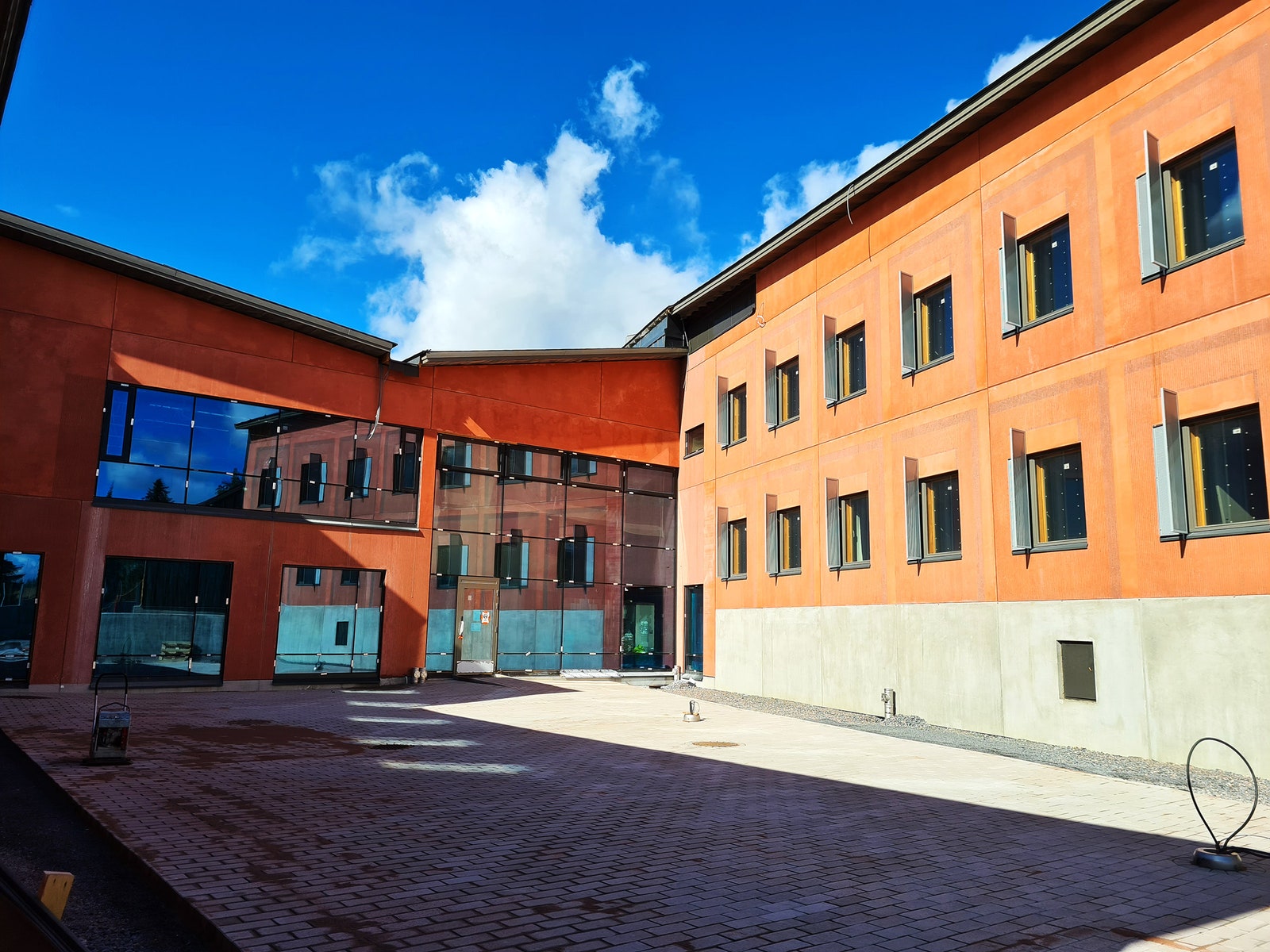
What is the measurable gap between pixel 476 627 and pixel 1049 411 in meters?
17.2

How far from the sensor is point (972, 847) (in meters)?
7.33

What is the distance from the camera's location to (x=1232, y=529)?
11750 mm

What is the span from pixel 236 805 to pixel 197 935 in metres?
3.35

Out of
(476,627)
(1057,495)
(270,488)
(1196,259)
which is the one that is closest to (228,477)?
(270,488)

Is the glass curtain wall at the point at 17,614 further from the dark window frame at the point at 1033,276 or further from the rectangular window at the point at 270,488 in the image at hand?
the dark window frame at the point at 1033,276

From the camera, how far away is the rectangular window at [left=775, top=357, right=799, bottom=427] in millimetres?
23156

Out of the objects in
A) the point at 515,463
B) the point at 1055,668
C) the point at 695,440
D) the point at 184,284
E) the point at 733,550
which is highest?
the point at 184,284

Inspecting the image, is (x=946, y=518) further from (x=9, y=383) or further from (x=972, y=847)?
(x=9, y=383)

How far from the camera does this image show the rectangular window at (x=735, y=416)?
25.9m

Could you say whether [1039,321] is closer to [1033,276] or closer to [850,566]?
[1033,276]

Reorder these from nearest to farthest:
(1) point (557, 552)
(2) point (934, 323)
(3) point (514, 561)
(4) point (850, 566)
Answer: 1. (2) point (934, 323)
2. (4) point (850, 566)
3. (3) point (514, 561)
4. (1) point (557, 552)

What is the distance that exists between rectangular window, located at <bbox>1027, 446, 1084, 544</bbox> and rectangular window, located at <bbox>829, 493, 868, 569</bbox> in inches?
189

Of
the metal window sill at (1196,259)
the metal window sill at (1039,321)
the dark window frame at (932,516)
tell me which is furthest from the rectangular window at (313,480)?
the metal window sill at (1196,259)

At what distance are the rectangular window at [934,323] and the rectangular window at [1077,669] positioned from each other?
6.20 metres
